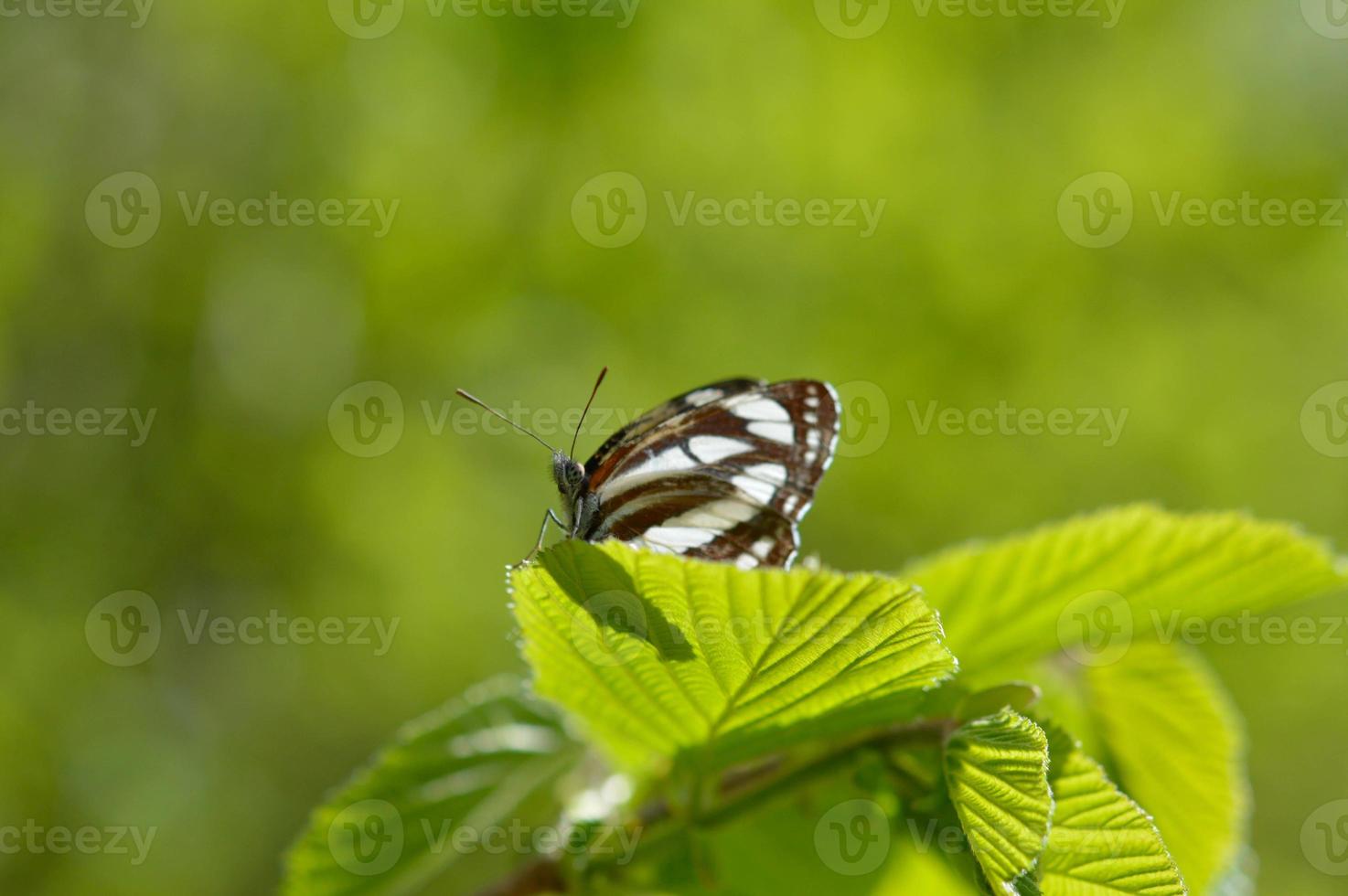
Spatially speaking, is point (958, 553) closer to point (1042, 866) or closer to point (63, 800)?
point (1042, 866)

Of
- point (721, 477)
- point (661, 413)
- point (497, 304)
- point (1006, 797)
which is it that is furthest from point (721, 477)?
point (497, 304)

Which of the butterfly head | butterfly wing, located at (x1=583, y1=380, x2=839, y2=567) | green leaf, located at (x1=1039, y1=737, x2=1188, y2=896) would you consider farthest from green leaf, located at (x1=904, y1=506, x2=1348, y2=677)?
the butterfly head

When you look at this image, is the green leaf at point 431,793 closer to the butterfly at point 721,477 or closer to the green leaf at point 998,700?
the butterfly at point 721,477

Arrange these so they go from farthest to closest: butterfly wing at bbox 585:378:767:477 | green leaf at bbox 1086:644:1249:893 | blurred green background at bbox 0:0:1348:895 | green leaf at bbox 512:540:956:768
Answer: blurred green background at bbox 0:0:1348:895, butterfly wing at bbox 585:378:767:477, green leaf at bbox 1086:644:1249:893, green leaf at bbox 512:540:956:768

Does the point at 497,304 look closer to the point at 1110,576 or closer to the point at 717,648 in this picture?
the point at 1110,576

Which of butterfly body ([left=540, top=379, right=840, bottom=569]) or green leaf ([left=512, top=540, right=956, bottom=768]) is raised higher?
butterfly body ([left=540, top=379, right=840, bottom=569])

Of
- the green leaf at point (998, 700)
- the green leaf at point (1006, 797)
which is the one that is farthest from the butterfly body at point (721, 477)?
the green leaf at point (1006, 797)

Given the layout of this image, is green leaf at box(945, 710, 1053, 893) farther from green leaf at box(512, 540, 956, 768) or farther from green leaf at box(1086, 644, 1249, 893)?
green leaf at box(1086, 644, 1249, 893)
